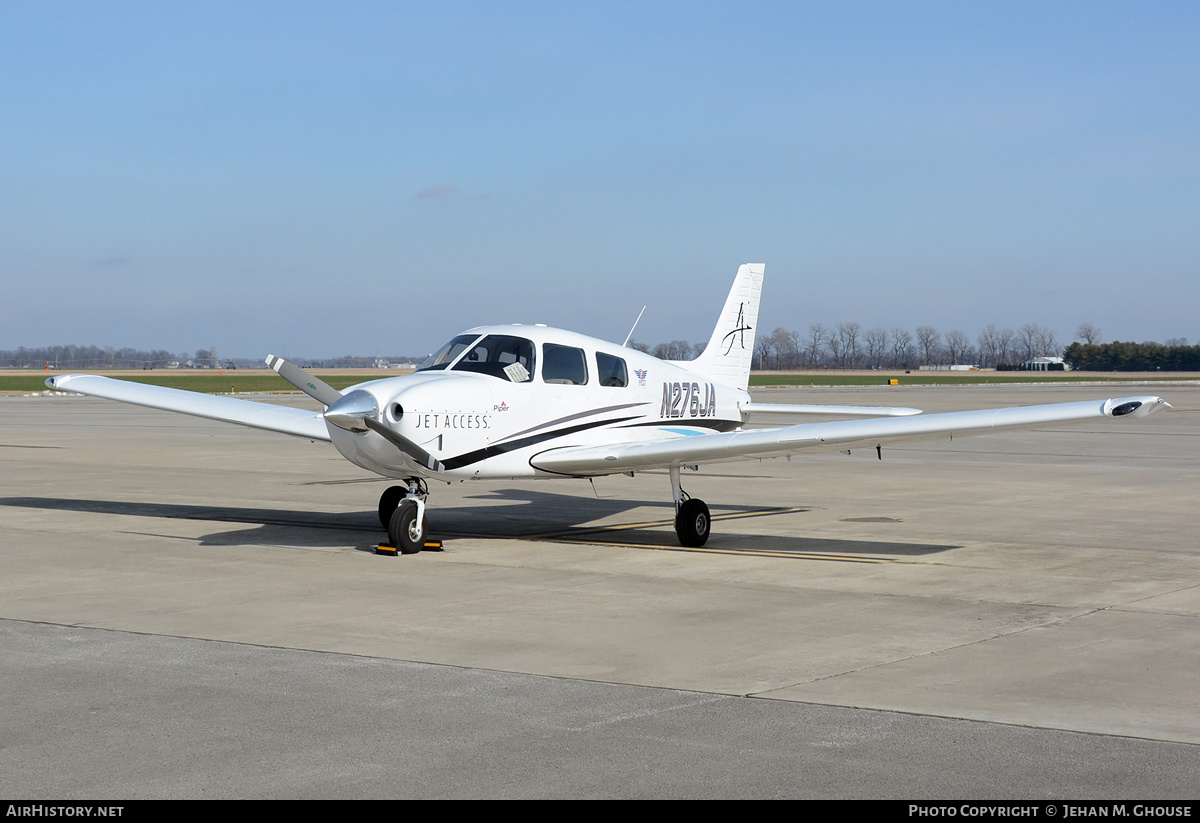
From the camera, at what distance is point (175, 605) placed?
30.7ft

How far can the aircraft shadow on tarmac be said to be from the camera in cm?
1288

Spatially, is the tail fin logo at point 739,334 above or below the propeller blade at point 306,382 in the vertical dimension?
above

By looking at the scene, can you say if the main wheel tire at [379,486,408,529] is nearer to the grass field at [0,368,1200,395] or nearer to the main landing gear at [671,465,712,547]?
the main landing gear at [671,465,712,547]

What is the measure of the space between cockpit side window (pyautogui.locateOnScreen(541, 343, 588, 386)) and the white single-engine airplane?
0.05 ft

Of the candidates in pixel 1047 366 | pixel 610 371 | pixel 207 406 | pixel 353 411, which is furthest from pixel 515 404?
pixel 1047 366

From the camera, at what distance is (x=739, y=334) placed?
16.9 m

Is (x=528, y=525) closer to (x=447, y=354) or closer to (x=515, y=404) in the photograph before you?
(x=515, y=404)

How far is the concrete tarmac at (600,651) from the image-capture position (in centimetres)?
532

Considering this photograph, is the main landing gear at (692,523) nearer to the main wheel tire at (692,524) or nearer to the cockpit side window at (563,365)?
the main wheel tire at (692,524)

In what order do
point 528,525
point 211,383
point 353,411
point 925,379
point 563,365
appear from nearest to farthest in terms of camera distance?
point 353,411 → point 563,365 → point 528,525 → point 211,383 → point 925,379

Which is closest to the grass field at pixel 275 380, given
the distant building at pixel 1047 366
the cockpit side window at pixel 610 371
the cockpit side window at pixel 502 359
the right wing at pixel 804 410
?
the right wing at pixel 804 410

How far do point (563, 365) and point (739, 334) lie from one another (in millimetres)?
4322

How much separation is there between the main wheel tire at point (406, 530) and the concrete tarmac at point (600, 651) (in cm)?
32
